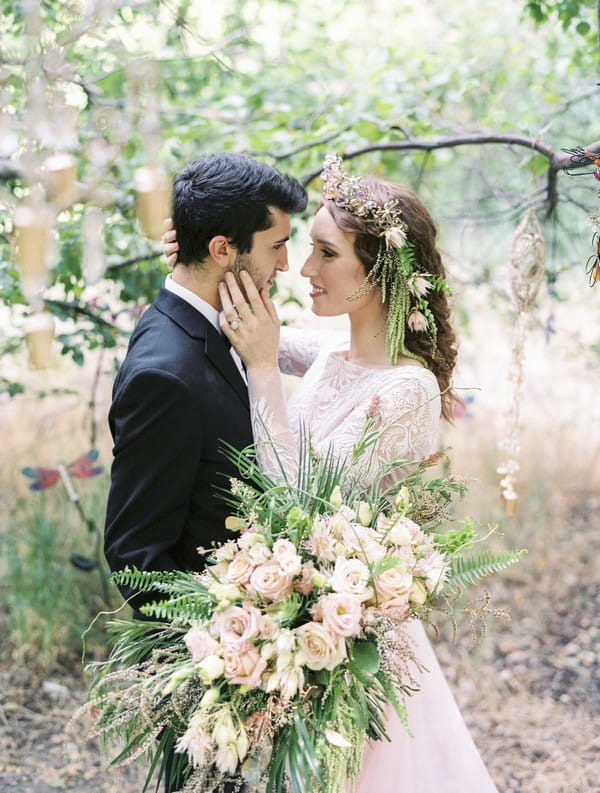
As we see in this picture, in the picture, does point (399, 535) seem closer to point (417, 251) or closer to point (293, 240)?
point (417, 251)

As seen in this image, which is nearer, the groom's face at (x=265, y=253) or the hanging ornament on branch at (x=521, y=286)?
the groom's face at (x=265, y=253)

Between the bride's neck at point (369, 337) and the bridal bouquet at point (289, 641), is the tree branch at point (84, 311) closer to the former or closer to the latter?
the bride's neck at point (369, 337)

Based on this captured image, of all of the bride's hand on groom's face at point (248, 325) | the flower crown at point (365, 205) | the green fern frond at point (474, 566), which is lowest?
the green fern frond at point (474, 566)

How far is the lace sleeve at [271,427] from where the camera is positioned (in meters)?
2.00

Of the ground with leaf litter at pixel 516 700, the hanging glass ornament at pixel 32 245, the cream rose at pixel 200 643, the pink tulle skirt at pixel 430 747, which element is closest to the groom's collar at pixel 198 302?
the hanging glass ornament at pixel 32 245

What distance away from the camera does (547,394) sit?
5988 millimetres

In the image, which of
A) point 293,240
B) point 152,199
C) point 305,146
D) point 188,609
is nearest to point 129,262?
point 293,240

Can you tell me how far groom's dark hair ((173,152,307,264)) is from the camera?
2184 mm

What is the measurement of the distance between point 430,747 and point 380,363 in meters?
1.17

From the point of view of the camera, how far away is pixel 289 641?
150 centimetres

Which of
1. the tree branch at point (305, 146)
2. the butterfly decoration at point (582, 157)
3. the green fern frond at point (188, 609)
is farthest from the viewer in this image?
the tree branch at point (305, 146)

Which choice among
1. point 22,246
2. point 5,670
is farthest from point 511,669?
point 22,246

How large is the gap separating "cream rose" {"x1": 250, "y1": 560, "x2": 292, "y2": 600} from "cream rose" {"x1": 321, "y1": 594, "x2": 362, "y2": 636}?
0.27ft

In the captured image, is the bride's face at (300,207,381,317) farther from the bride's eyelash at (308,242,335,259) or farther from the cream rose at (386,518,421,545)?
the cream rose at (386,518,421,545)
